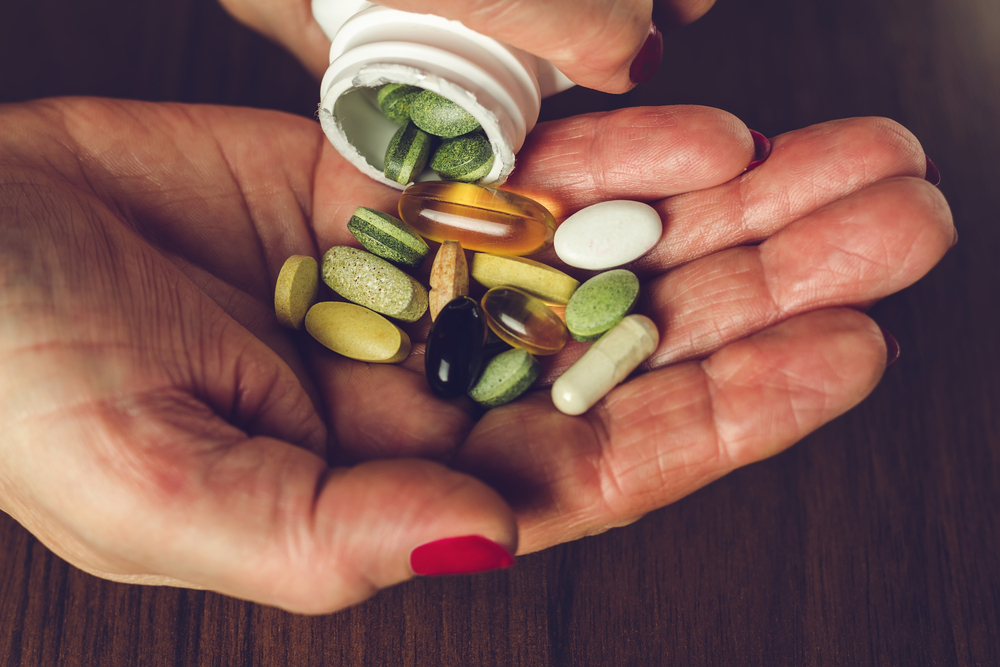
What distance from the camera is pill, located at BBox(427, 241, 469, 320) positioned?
1253mm

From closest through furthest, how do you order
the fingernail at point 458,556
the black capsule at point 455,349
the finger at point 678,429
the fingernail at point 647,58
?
the fingernail at point 458,556, the finger at point 678,429, the black capsule at point 455,349, the fingernail at point 647,58

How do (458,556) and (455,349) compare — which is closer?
(458,556)

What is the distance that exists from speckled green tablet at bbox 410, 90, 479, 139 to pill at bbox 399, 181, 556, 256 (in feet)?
0.37

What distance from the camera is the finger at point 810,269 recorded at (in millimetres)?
1053

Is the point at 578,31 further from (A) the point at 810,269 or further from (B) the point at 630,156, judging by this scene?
(A) the point at 810,269

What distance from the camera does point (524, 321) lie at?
3.86ft

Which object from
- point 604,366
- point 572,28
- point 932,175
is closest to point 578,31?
point 572,28

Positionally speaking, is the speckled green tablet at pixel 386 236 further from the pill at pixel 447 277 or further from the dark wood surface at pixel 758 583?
the dark wood surface at pixel 758 583

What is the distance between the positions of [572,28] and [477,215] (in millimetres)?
396

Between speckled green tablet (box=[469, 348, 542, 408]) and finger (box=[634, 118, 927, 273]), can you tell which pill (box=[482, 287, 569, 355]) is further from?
finger (box=[634, 118, 927, 273])

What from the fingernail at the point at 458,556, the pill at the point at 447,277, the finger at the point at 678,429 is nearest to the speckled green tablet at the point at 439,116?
the pill at the point at 447,277

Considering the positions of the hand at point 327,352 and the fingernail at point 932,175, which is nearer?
the hand at point 327,352

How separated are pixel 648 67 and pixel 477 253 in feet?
1.63

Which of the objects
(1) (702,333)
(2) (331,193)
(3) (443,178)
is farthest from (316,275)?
(1) (702,333)
